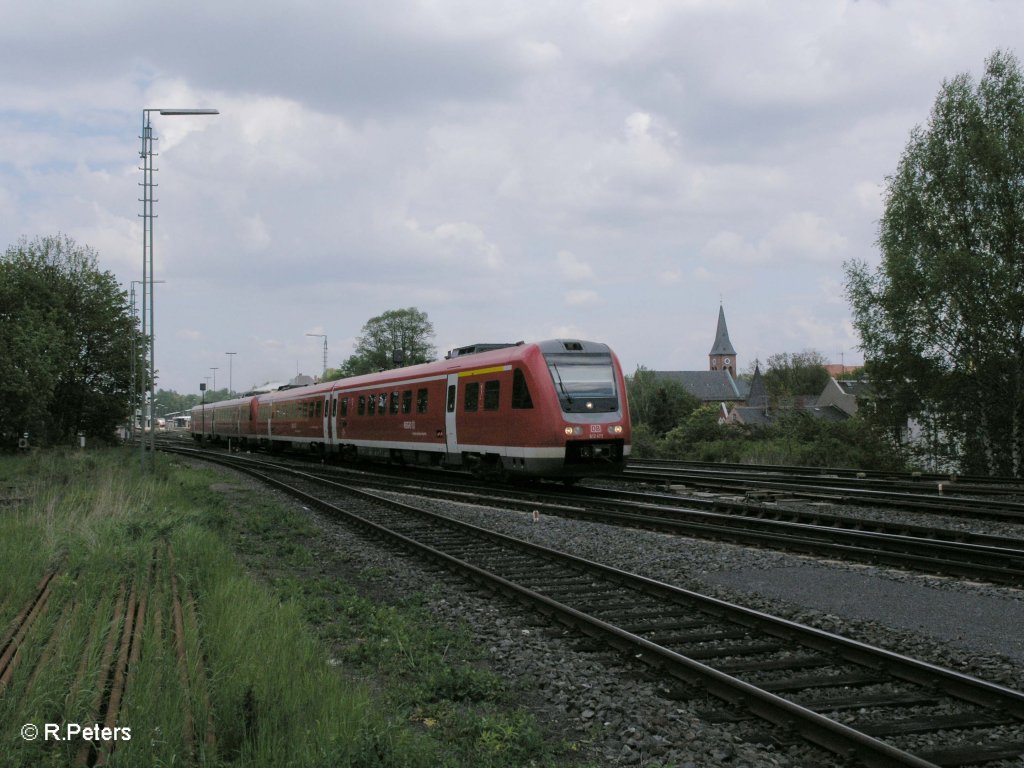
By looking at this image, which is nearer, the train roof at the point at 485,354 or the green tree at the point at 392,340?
the train roof at the point at 485,354

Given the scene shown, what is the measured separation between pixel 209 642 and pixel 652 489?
1312 centimetres

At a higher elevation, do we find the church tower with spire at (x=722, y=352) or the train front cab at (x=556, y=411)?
the church tower with spire at (x=722, y=352)

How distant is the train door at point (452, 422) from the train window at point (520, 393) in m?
2.87

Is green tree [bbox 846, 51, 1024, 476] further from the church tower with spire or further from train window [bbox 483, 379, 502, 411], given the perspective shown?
the church tower with spire

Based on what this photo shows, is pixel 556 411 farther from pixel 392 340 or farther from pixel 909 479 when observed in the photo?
pixel 392 340

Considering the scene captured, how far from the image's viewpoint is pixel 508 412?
16516mm

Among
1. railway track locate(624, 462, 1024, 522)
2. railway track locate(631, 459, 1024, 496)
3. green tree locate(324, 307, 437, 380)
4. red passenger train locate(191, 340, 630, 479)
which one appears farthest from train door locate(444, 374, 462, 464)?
green tree locate(324, 307, 437, 380)

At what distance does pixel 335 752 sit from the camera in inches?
145

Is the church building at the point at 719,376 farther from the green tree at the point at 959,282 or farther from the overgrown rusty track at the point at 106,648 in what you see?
the overgrown rusty track at the point at 106,648

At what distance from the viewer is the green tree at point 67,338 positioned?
32.9 meters

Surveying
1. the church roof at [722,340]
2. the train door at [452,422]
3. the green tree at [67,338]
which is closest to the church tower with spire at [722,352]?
the church roof at [722,340]

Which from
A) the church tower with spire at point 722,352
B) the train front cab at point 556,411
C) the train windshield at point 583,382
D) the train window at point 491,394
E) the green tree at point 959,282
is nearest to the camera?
the train front cab at point 556,411

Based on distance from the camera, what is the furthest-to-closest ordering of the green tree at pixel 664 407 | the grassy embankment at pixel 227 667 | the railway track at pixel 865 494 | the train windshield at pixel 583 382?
the green tree at pixel 664 407 → the train windshield at pixel 583 382 → the railway track at pixel 865 494 → the grassy embankment at pixel 227 667

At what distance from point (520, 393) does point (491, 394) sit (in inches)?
50.2
